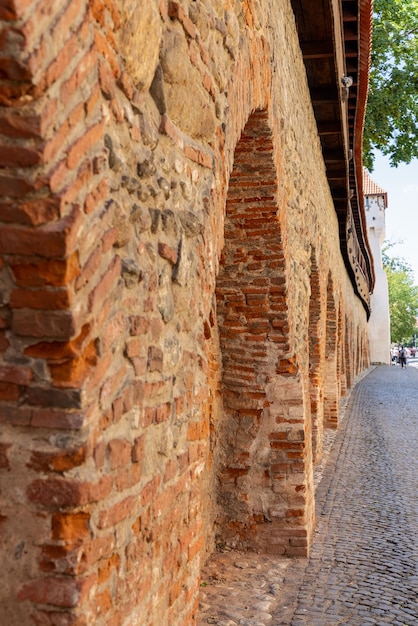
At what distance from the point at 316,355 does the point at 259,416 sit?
451 cm

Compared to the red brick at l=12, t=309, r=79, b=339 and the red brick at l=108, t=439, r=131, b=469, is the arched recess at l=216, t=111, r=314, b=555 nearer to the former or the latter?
the red brick at l=108, t=439, r=131, b=469

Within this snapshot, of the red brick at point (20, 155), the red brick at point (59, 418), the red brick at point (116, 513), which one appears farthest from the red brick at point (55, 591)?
the red brick at point (20, 155)

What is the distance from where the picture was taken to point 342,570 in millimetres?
5102

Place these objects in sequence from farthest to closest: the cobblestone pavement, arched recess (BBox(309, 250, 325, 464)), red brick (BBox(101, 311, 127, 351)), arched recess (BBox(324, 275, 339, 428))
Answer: arched recess (BBox(324, 275, 339, 428)) < arched recess (BBox(309, 250, 325, 464)) < the cobblestone pavement < red brick (BBox(101, 311, 127, 351))

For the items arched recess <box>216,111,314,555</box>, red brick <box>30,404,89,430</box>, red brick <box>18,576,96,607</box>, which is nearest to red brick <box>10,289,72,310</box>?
A: red brick <box>30,404,89,430</box>

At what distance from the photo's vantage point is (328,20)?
262 inches

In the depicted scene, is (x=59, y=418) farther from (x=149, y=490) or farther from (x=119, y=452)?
(x=149, y=490)

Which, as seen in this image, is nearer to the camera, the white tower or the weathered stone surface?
the weathered stone surface

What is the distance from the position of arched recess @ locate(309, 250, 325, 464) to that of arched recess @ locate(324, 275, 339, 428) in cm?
278

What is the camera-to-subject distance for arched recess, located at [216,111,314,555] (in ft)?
17.5

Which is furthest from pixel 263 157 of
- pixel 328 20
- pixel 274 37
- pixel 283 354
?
pixel 328 20

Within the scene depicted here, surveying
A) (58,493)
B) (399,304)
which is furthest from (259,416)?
(399,304)

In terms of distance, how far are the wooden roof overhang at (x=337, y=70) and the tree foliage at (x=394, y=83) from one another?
4.23m

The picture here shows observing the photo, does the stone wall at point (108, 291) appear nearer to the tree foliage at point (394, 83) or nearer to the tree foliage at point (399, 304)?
the tree foliage at point (394, 83)
